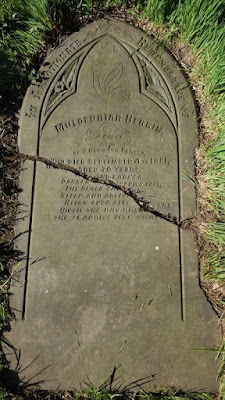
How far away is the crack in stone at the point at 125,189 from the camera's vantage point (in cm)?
255

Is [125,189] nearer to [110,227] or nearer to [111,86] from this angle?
[110,227]

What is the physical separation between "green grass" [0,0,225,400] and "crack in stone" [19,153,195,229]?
0.55ft

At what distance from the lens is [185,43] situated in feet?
9.61

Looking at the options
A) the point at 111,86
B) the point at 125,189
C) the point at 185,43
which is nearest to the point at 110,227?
the point at 125,189

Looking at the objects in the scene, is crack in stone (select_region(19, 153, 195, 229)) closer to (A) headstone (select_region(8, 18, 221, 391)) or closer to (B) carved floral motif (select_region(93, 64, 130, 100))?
(A) headstone (select_region(8, 18, 221, 391))

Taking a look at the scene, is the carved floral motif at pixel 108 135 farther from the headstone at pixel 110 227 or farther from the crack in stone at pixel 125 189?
the crack in stone at pixel 125 189

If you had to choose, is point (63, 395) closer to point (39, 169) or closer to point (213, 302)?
point (213, 302)

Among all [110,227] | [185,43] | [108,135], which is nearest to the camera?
[110,227]

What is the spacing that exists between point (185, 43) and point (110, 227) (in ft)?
4.88

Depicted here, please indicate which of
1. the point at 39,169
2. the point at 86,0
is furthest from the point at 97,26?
the point at 39,169

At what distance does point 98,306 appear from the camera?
242 centimetres

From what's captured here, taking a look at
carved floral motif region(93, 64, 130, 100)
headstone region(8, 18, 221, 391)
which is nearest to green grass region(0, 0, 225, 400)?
headstone region(8, 18, 221, 391)

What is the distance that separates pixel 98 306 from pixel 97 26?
1.99 m

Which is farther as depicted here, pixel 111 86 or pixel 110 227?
pixel 111 86
